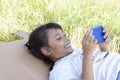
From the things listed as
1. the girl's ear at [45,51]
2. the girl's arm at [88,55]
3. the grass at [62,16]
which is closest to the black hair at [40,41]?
the girl's ear at [45,51]

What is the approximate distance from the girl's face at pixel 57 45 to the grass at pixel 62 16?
78 centimetres

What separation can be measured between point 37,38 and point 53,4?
104cm

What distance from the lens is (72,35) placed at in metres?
2.92

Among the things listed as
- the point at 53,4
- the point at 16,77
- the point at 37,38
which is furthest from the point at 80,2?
the point at 16,77

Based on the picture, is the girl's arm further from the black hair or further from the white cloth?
the black hair

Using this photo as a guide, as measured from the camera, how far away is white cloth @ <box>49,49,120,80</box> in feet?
6.22

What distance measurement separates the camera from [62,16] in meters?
3.03

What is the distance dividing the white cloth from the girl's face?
0.17ft

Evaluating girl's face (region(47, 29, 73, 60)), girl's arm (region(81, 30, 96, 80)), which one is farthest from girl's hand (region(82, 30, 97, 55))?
girl's face (region(47, 29, 73, 60))

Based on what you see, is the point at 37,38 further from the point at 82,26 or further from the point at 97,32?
the point at 82,26

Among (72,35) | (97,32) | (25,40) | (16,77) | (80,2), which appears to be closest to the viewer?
(97,32)

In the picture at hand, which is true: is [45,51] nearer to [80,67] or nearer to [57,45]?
[57,45]

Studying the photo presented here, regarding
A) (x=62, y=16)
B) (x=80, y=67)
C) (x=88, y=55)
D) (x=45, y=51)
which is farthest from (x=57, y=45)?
(x=62, y=16)

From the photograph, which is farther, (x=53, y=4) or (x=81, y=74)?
(x=53, y=4)
